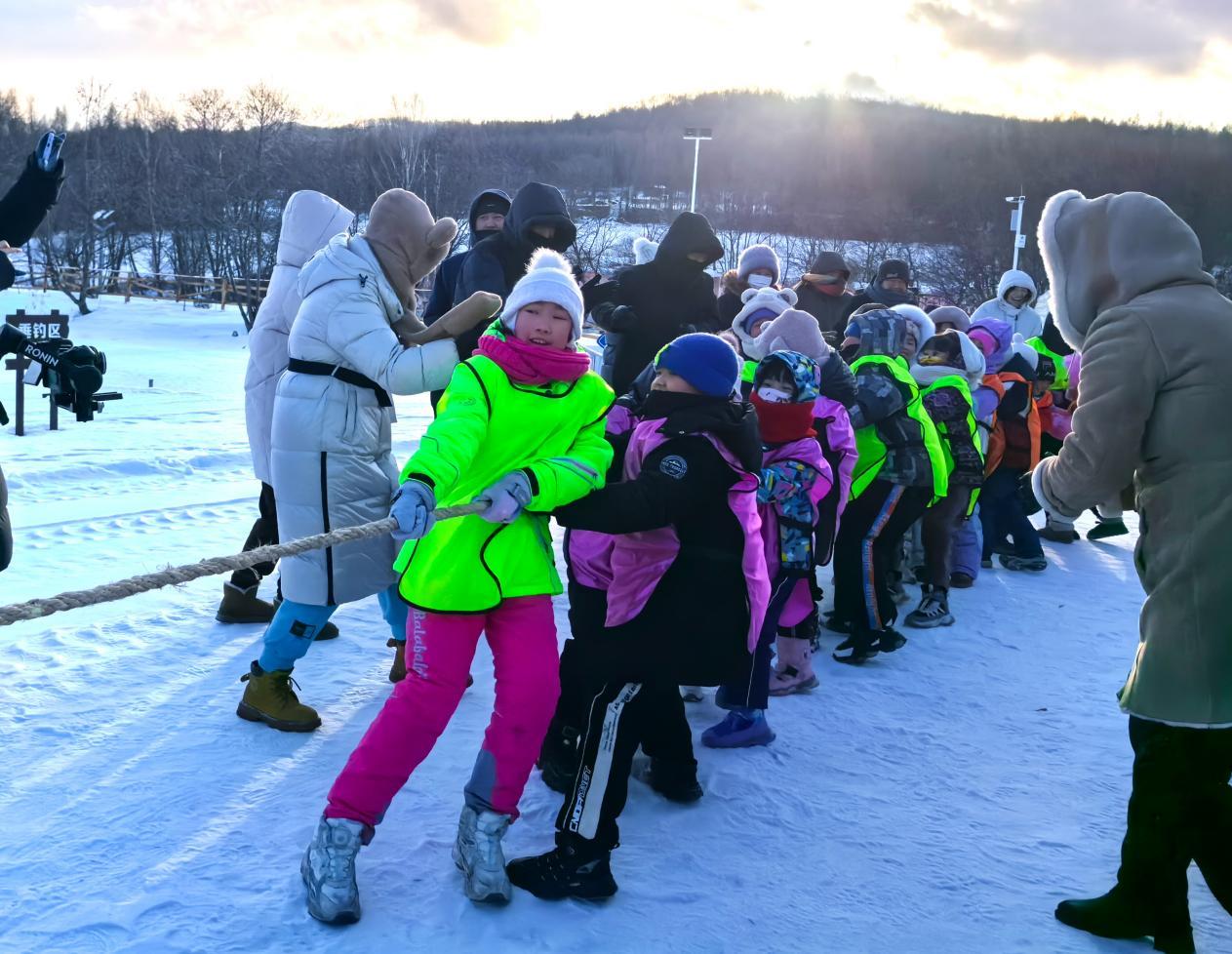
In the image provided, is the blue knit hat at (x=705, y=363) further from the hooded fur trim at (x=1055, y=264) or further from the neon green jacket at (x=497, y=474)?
the hooded fur trim at (x=1055, y=264)

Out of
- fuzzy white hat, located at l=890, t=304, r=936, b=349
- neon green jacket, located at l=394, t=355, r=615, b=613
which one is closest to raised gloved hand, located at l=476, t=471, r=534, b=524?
neon green jacket, located at l=394, t=355, r=615, b=613

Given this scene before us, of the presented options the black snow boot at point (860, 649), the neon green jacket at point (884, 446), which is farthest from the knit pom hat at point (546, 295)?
the black snow boot at point (860, 649)

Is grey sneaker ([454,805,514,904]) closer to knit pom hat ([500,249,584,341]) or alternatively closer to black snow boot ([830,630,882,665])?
knit pom hat ([500,249,584,341])

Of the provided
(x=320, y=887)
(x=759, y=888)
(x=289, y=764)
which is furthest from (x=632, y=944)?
(x=289, y=764)

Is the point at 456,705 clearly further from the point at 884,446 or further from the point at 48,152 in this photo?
the point at 884,446

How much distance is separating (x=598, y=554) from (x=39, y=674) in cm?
238

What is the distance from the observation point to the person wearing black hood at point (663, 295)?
17.0 feet

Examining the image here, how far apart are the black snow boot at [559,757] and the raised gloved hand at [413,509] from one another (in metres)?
1.38

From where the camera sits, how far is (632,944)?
255 cm

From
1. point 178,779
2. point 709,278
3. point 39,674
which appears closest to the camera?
point 178,779

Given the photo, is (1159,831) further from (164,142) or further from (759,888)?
(164,142)

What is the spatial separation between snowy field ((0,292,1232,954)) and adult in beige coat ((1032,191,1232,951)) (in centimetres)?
32

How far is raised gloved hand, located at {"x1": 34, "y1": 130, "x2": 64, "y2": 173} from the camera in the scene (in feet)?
9.61

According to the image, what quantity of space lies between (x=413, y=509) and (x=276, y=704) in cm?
184
